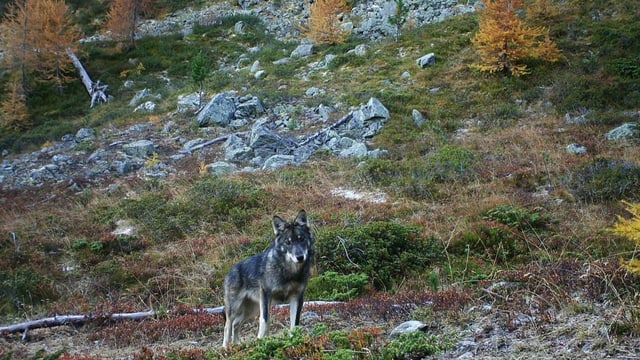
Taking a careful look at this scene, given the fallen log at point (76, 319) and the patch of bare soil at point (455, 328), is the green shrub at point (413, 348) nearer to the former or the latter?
the patch of bare soil at point (455, 328)

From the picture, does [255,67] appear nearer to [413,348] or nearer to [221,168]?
[221,168]

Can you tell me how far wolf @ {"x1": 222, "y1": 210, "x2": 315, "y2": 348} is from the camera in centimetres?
564

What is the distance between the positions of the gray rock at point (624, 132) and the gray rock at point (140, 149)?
16.1 metres

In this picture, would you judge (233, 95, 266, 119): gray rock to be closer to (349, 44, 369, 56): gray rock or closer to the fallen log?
(349, 44, 369, 56): gray rock

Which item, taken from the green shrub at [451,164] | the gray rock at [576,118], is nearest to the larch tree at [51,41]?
the green shrub at [451,164]

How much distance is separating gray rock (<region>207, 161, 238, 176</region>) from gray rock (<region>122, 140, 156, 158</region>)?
4578mm

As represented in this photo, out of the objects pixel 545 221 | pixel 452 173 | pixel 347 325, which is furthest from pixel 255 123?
pixel 347 325

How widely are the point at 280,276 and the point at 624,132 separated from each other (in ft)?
42.1

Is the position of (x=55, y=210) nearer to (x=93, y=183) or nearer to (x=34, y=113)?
(x=93, y=183)

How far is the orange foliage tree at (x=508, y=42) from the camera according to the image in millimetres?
20000

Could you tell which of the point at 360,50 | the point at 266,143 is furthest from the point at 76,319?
the point at 360,50

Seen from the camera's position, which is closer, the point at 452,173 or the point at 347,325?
the point at 347,325

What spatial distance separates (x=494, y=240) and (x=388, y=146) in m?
8.18

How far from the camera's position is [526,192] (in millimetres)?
11961
